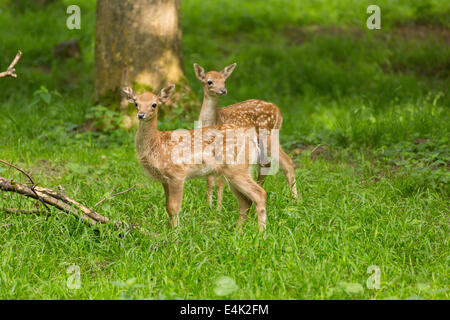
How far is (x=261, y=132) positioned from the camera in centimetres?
684

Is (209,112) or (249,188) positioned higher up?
(209,112)

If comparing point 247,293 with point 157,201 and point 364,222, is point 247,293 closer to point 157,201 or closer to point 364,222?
point 364,222

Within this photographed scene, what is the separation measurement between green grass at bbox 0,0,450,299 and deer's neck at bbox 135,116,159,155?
56 cm

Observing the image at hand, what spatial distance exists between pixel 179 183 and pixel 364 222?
1.68m

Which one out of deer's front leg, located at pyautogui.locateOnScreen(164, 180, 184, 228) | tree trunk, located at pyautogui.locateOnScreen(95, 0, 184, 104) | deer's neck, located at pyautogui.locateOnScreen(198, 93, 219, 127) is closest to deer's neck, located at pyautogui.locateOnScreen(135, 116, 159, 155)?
deer's front leg, located at pyautogui.locateOnScreen(164, 180, 184, 228)

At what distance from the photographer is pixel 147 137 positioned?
19.2ft

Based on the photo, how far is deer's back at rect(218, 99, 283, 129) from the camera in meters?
6.84

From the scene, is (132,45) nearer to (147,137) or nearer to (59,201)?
(147,137)

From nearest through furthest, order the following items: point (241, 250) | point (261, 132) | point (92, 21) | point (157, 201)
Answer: point (241, 250)
point (157, 201)
point (261, 132)
point (92, 21)

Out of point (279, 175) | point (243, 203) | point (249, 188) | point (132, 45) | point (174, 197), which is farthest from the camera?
point (132, 45)

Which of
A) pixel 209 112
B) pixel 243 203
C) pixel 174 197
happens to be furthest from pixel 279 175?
pixel 174 197

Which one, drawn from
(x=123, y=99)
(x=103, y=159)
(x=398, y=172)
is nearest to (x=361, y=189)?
(x=398, y=172)

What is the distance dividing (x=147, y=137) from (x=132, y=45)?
3140mm

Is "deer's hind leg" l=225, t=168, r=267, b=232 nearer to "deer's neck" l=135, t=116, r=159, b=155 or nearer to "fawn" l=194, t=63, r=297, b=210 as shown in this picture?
"deer's neck" l=135, t=116, r=159, b=155
